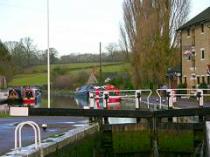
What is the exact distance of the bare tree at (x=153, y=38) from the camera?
6531cm

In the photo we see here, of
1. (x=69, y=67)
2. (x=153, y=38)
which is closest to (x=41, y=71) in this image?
(x=69, y=67)

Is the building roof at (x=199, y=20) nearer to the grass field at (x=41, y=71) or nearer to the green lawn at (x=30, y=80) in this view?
the grass field at (x=41, y=71)

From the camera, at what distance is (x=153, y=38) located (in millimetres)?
65500

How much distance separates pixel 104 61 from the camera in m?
137

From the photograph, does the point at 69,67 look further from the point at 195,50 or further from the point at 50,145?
the point at 50,145

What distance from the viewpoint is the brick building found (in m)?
63.7

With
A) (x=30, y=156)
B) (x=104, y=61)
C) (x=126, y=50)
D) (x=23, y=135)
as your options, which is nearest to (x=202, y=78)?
(x=126, y=50)

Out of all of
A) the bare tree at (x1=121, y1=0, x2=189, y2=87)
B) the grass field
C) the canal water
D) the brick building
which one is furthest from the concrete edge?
the grass field

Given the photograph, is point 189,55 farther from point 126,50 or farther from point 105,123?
point 105,123

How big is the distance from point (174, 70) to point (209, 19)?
11898 mm

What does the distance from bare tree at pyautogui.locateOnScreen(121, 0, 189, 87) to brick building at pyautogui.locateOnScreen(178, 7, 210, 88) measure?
1.80 metres

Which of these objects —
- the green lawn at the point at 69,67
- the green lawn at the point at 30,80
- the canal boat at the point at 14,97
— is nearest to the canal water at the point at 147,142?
the canal boat at the point at 14,97

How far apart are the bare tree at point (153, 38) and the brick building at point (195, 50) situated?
5.92 feet

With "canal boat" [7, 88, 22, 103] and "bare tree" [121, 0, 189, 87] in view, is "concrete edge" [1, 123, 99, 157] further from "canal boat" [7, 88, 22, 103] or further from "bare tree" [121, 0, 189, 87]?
"bare tree" [121, 0, 189, 87]
